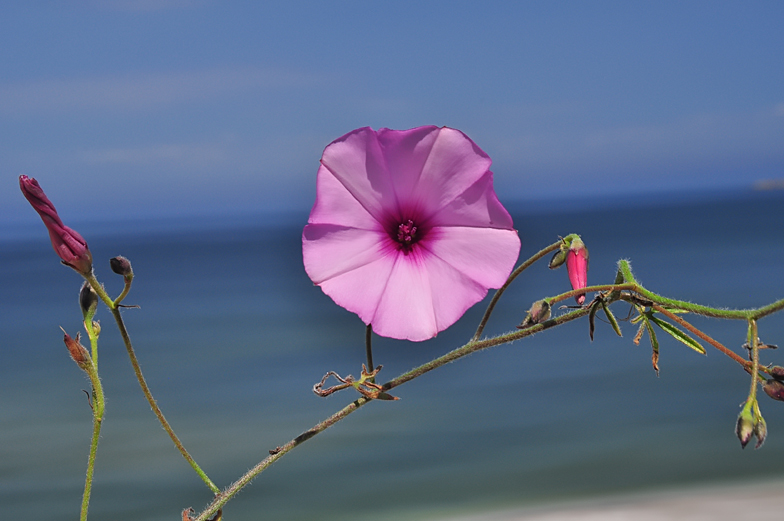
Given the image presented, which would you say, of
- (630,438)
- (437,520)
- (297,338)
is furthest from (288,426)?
(297,338)

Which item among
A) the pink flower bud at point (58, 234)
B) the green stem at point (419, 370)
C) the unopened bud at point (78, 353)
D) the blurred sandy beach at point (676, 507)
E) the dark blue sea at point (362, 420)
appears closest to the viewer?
the green stem at point (419, 370)

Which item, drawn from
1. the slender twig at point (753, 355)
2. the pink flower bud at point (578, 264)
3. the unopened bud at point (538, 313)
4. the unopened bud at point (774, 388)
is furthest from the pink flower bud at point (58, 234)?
the unopened bud at point (774, 388)

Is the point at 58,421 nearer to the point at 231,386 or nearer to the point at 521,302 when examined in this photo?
the point at 231,386

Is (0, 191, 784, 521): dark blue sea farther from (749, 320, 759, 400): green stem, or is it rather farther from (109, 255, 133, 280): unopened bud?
(109, 255, 133, 280): unopened bud

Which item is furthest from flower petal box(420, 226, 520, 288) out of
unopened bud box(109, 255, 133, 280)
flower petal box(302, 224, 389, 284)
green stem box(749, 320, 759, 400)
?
unopened bud box(109, 255, 133, 280)

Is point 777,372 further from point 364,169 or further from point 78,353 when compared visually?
point 78,353

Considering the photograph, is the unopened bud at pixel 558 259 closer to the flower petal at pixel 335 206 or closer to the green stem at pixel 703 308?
the green stem at pixel 703 308
